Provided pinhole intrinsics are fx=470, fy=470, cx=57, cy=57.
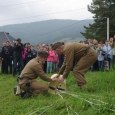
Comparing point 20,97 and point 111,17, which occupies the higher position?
point 111,17

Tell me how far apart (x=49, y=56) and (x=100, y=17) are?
117 feet

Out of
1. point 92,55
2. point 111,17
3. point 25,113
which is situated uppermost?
point 111,17

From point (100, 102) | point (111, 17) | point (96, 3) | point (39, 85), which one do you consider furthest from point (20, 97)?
point (96, 3)

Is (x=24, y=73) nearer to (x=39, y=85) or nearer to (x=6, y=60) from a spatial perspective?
(x=39, y=85)

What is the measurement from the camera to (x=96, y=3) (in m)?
60.0

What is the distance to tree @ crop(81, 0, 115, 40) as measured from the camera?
55.8 meters

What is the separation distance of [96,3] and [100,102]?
167 feet

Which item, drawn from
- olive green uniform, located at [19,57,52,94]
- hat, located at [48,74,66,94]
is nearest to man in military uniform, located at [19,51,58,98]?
olive green uniform, located at [19,57,52,94]

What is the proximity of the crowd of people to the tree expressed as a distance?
31.4 m

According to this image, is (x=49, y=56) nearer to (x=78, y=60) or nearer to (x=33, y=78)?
(x=78, y=60)

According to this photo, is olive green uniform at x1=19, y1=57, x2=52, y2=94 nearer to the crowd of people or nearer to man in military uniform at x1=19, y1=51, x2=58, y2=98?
man in military uniform at x1=19, y1=51, x2=58, y2=98

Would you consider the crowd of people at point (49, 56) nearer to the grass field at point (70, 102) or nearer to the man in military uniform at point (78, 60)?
the grass field at point (70, 102)

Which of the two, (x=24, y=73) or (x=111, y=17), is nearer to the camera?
(x=24, y=73)

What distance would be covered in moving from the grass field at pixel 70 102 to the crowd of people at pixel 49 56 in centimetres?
667
